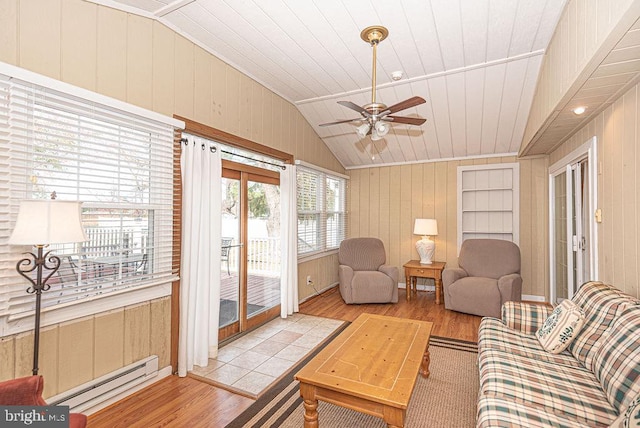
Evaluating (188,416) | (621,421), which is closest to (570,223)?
(621,421)

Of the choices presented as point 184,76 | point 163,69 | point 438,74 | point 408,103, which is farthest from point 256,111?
point 438,74

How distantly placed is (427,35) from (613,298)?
2.46m

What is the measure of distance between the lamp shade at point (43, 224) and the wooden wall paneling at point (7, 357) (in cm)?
66

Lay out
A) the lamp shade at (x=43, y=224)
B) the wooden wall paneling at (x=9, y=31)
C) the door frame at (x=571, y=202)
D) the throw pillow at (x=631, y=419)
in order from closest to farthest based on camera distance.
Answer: the throw pillow at (x=631, y=419) < the lamp shade at (x=43, y=224) < the wooden wall paneling at (x=9, y=31) < the door frame at (x=571, y=202)

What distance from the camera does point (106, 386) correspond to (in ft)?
7.04

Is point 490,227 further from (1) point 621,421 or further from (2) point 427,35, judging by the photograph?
(1) point 621,421

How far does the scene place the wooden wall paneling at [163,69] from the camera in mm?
2508

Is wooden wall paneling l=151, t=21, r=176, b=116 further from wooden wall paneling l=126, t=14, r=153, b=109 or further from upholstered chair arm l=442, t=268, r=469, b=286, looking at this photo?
upholstered chair arm l=442, t=268, r=469, b=286

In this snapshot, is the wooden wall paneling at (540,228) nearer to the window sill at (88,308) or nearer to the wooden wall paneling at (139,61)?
the window sill at (88,308)

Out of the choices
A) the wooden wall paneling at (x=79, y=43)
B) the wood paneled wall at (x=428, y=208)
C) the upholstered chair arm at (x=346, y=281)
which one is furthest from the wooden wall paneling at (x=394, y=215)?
the wooden wall paneling at (x=79, y=43)

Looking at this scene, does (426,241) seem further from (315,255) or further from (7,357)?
(7,357)

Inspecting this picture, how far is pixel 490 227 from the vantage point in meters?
5.19

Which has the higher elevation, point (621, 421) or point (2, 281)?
point (2, 281)

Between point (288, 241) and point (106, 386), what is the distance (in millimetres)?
2330
